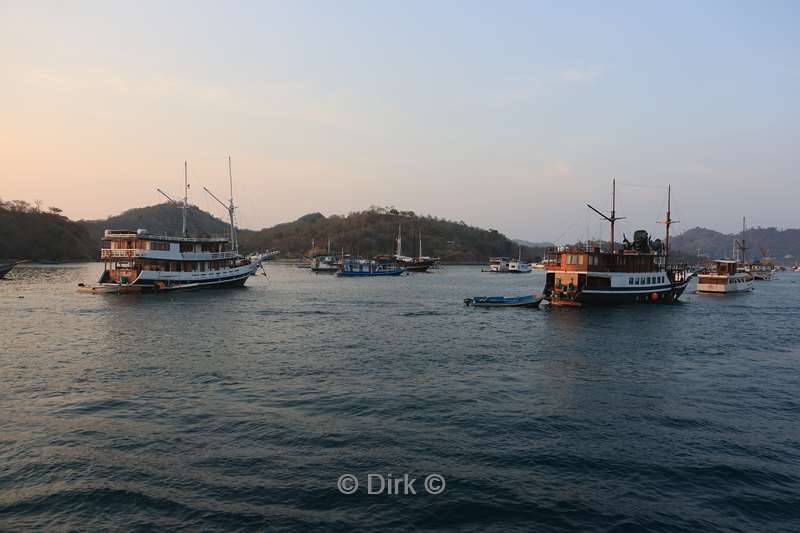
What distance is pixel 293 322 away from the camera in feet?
170

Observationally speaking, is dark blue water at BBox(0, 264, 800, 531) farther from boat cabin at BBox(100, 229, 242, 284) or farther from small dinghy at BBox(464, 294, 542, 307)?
boat cabin at BBox(100, 229, 242, 284)

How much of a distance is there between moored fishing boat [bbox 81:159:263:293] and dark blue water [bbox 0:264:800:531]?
105 feet

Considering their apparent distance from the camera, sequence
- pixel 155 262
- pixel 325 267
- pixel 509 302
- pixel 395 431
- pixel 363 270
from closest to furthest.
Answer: pixel 395 431
pixel 509 302
pixel 155 262
pixel 363 270
pixel 325 267

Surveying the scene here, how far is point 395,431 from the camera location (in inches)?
794

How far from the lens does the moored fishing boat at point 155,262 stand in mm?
75000

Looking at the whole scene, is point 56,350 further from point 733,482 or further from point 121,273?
point 121,273

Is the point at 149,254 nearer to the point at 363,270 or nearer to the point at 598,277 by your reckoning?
the point at 598,277

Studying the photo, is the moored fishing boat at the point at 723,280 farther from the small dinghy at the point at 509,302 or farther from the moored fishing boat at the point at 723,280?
the small dinghy at the point at 509,302

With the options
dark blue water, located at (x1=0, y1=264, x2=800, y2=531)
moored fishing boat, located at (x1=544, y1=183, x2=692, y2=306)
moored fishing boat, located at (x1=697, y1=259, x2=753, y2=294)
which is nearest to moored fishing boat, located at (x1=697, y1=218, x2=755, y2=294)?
moored fishing boat, located at (x1=697, y1=259, x2=753, y2=294)

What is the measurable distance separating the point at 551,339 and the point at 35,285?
87591mm

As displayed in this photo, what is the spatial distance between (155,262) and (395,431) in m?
67.3

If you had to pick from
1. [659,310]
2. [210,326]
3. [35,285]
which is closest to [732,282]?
[659,310]

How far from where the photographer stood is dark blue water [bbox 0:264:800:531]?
14336mm

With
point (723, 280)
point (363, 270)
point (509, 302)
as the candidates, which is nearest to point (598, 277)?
point (509, 302)
